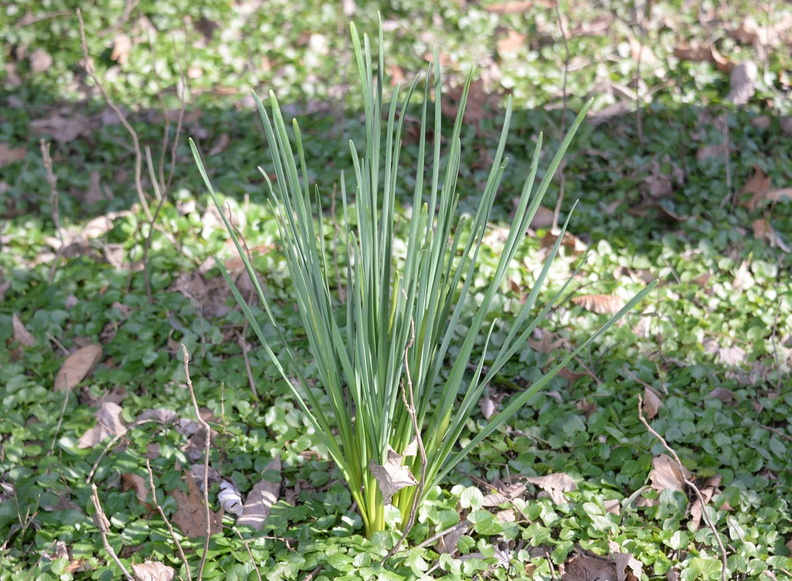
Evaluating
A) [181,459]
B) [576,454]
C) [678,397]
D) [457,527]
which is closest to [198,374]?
[181,459]

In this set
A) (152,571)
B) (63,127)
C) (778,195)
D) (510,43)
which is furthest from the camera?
(510,43)

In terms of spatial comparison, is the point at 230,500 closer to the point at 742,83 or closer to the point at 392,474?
the point at 392,474

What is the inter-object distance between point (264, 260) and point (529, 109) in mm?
1506

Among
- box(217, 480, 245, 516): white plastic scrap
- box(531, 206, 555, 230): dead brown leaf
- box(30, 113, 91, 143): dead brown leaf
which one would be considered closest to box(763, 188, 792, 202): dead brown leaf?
box(531, 206, 555, 230): dead brown leaf

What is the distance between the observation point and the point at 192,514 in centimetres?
187

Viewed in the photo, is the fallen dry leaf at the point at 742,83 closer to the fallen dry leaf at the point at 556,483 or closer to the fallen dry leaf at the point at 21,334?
the fallen dry leaf at the point at 556,483

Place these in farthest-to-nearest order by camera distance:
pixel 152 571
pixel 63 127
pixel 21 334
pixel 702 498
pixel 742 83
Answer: pixel 63 127 < pixel 742 83 < pixel 21 334 < pixel 702 498 < pixel 152 571

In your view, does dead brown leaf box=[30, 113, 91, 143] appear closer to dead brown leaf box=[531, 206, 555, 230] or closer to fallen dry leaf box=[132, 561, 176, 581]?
dead brown leaf box=[531, 206, 555, 230]

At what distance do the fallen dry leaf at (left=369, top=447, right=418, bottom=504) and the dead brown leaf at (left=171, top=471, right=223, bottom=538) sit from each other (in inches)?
19.4

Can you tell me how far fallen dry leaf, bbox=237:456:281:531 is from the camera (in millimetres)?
1850

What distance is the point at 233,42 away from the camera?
4.07 metres

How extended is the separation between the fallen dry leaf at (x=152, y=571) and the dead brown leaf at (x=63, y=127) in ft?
8.10

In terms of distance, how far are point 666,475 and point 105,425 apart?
1440mm

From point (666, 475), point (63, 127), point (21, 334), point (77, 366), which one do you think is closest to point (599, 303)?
point (666, 475)
